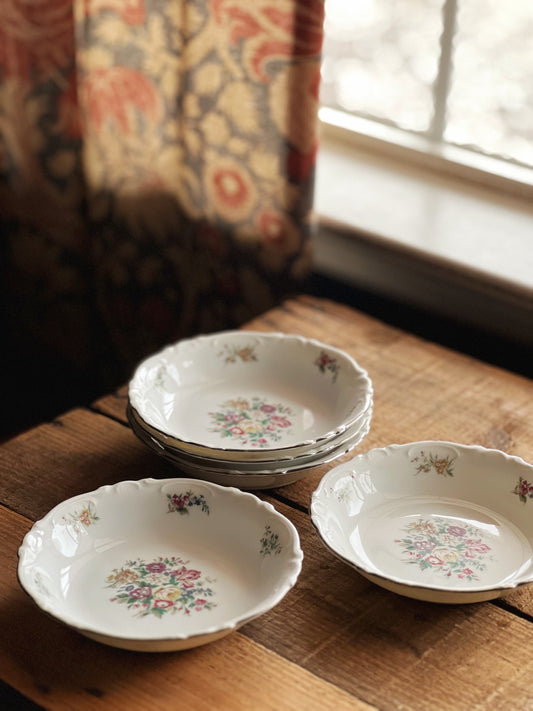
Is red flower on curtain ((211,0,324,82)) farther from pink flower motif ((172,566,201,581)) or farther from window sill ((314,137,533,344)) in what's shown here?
pink flower motif ((172,566,201,581))

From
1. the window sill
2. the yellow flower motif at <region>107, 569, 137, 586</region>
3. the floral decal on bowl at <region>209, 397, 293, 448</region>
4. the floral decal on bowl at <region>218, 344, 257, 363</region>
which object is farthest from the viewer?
the window sill

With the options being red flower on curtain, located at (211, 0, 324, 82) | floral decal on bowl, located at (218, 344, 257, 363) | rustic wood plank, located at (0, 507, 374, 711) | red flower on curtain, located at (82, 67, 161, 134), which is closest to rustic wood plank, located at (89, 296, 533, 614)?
floral decal on bowl, located at (218, 344, 257, 363)

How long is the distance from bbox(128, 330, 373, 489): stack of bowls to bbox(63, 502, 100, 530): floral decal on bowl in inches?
4.5

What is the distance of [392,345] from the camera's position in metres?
1.38

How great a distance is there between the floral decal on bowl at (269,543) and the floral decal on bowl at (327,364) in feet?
0.99

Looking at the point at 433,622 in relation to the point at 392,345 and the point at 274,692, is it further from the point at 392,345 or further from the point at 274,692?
the point at 392,345

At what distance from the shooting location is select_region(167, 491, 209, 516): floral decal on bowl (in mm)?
967

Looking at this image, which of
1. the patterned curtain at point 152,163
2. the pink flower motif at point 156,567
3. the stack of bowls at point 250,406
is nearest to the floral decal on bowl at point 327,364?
the stack of bowls at point 250,406

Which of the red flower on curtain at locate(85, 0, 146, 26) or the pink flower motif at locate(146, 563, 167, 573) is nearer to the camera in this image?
the pink flower motif at locate(146, 563, 167, 573)

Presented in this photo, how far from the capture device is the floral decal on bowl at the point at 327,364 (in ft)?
3.90

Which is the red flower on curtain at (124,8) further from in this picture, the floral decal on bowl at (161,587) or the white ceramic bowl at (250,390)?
the floral decal on bowl at (161,587)

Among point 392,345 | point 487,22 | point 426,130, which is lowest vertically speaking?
point 392,345

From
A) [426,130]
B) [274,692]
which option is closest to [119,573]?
[274,692]

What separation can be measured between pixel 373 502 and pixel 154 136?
94 centimetres
